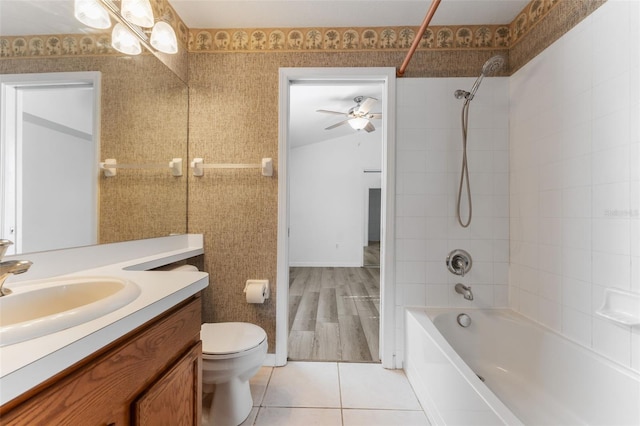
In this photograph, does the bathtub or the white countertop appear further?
the bathtub

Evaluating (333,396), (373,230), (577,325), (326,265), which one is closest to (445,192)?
(577,325)

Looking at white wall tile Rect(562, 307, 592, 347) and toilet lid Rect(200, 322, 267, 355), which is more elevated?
white wall tile Rect(562, 307, 592, 347)

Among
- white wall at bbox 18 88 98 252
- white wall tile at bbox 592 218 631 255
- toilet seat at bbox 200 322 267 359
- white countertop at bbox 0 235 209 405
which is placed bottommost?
toilet seat at bbox 200 322 267 359

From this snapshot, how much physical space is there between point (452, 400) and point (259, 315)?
4.00 feet

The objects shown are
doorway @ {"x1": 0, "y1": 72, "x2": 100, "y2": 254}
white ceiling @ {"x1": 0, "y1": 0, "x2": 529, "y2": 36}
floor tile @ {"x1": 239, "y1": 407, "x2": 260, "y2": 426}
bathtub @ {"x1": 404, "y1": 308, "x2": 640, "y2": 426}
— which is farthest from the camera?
white ceiling @ {"x1": 0, "y1": 0, "x2": 529, "y2": 36}

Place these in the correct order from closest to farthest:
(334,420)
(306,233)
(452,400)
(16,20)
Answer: (16,20) → (452,400) → (334,420) → (306,233)

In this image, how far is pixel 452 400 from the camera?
3.75ft

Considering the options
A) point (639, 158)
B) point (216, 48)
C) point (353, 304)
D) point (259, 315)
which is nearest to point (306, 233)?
point (353, 304)

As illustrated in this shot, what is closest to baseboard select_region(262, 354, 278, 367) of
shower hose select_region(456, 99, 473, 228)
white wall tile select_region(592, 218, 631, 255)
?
shower hose select_region(456, 99, 473, 228)

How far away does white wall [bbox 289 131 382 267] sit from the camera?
17.3ft

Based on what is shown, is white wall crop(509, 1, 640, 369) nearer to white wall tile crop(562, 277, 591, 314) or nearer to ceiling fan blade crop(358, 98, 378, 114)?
white wall tile crop(562, 277, 591, 314)

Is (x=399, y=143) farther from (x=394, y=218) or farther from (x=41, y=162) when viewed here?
(x=41, y=162)

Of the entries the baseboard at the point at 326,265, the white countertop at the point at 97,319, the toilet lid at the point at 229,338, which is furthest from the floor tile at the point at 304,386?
the baseboard at the point at 326,265

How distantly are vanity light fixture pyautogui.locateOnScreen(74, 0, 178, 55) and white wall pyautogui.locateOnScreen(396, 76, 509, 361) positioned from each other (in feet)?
4.78
